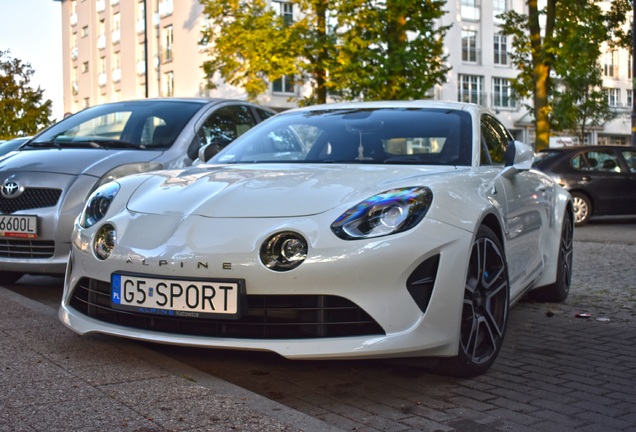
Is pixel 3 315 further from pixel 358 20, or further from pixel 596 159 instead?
pixel 358 20

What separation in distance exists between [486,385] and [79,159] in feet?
12.8

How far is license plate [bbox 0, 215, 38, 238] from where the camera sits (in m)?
6.42

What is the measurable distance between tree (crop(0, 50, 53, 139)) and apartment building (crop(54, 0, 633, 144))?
544cm

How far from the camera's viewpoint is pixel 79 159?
686 cm

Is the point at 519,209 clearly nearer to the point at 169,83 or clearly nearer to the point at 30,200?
the point at 30,200

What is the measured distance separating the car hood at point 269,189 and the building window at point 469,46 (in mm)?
51775

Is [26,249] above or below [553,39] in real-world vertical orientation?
below

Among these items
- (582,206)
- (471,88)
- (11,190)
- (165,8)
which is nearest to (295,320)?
(11,190)

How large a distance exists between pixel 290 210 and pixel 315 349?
0.63 metres

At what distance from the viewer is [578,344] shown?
5.25m

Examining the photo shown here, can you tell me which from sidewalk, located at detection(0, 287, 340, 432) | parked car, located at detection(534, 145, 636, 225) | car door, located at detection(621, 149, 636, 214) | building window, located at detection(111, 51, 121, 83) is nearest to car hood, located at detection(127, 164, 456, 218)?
sidewalk, located at detection(0, 287, 340, 432)

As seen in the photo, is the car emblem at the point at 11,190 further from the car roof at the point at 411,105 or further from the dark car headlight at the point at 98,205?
the car roof at the point at 411,105

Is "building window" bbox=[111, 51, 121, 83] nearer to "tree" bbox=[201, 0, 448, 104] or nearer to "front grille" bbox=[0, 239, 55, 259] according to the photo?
"tree" bbox=[201, 0, 448, 104]

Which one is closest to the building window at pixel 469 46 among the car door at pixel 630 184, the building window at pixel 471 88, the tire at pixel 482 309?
the building window at pixel 471 88
